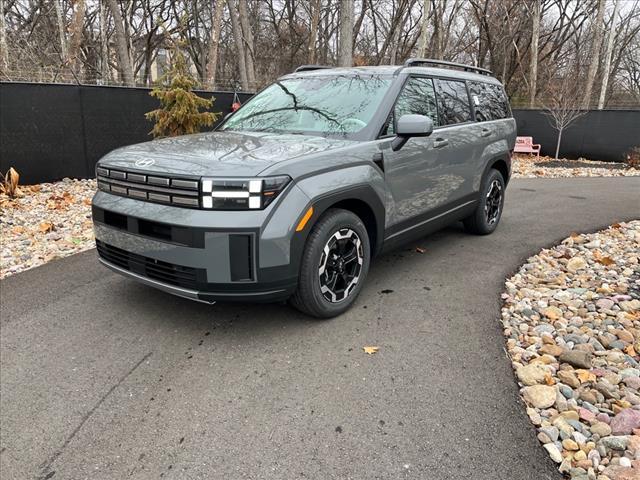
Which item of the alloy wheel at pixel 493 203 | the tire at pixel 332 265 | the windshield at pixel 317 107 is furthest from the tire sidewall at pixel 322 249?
the alloy wheel at pixel 493 203

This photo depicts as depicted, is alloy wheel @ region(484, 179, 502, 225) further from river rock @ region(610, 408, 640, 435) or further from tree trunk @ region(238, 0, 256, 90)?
tree trunk @ region(238, 0, 256, 90)

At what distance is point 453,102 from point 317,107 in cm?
159

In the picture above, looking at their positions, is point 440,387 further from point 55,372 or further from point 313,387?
point 55,372

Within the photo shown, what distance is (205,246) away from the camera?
284 centimetres

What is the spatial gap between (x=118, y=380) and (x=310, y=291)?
1.31 metres

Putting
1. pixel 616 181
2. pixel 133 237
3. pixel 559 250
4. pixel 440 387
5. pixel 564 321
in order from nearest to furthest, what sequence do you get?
1. pixel 440 387
2. pixel 133 237
3. pixel 564 321
4. pixel 559 250
5. pixel 616 181

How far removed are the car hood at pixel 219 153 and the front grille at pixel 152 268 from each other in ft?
1.94

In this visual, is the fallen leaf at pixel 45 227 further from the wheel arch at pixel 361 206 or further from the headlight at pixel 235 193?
the wheel arch at pixel 361 206

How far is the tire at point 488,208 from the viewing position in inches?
218

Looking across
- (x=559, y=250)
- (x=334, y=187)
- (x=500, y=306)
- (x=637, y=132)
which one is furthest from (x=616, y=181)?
(x=334, y=187)

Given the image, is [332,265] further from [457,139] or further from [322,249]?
[457,139]

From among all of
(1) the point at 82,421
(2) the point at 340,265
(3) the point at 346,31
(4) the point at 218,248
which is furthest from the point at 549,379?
(3) the point at 346,31

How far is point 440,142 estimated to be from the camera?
4.38 meters

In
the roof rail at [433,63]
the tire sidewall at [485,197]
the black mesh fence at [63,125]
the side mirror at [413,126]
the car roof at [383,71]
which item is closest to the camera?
the side mirror at [413,126]
